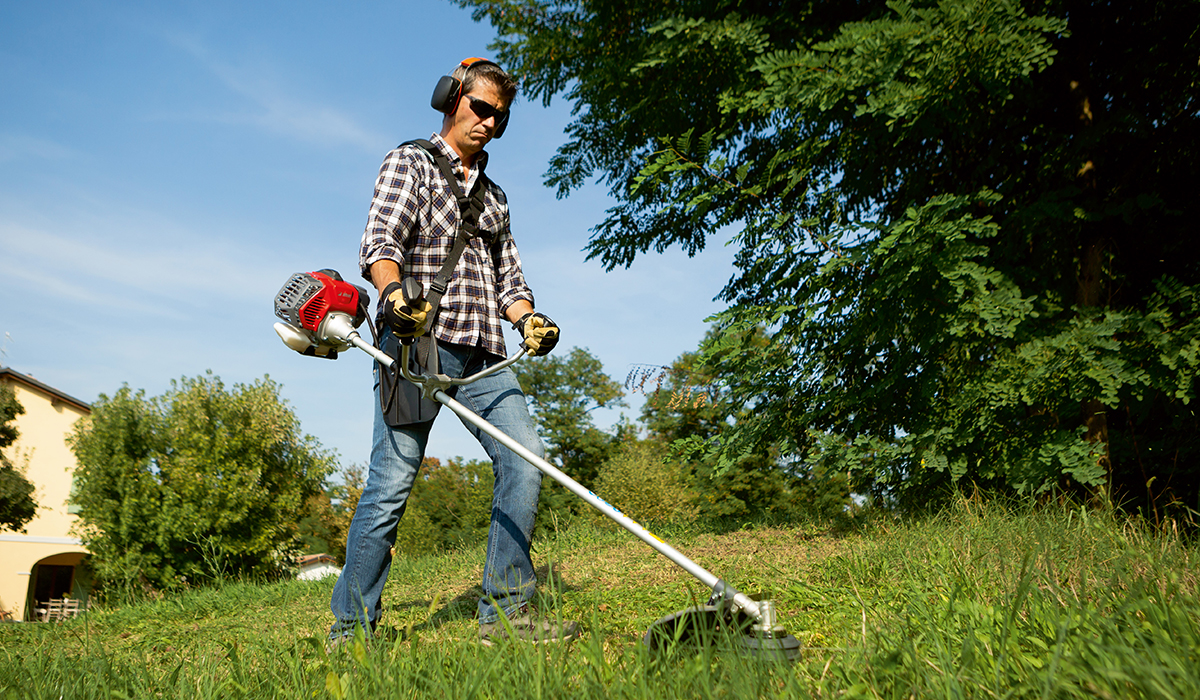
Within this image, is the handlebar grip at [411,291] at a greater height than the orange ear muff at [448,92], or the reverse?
the orange ear muff at [448,92]

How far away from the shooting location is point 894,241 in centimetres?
409

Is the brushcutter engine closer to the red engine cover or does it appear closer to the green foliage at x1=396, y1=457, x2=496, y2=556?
the red engine cover

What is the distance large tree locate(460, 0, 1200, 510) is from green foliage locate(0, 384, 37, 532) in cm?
2419

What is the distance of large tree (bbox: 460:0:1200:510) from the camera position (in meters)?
3.90

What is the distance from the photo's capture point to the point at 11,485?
22.2 metres

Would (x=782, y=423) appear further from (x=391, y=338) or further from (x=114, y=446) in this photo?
(x=114, y=446)

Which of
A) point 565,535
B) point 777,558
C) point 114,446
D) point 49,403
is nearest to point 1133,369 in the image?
point 777,558

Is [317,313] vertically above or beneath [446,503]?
beneath

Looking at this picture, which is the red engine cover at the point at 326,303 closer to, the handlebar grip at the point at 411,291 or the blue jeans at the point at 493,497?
the blue jeans at the point at 493,497

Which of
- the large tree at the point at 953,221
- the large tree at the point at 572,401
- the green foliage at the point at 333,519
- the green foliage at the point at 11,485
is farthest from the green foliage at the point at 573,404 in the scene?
the large tree at the point at 953,221

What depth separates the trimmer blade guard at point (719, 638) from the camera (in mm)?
1744

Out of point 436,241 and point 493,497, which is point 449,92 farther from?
point 493,497

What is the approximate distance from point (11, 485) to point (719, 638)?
1057 inches

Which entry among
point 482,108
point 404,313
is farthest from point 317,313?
point 482,108
